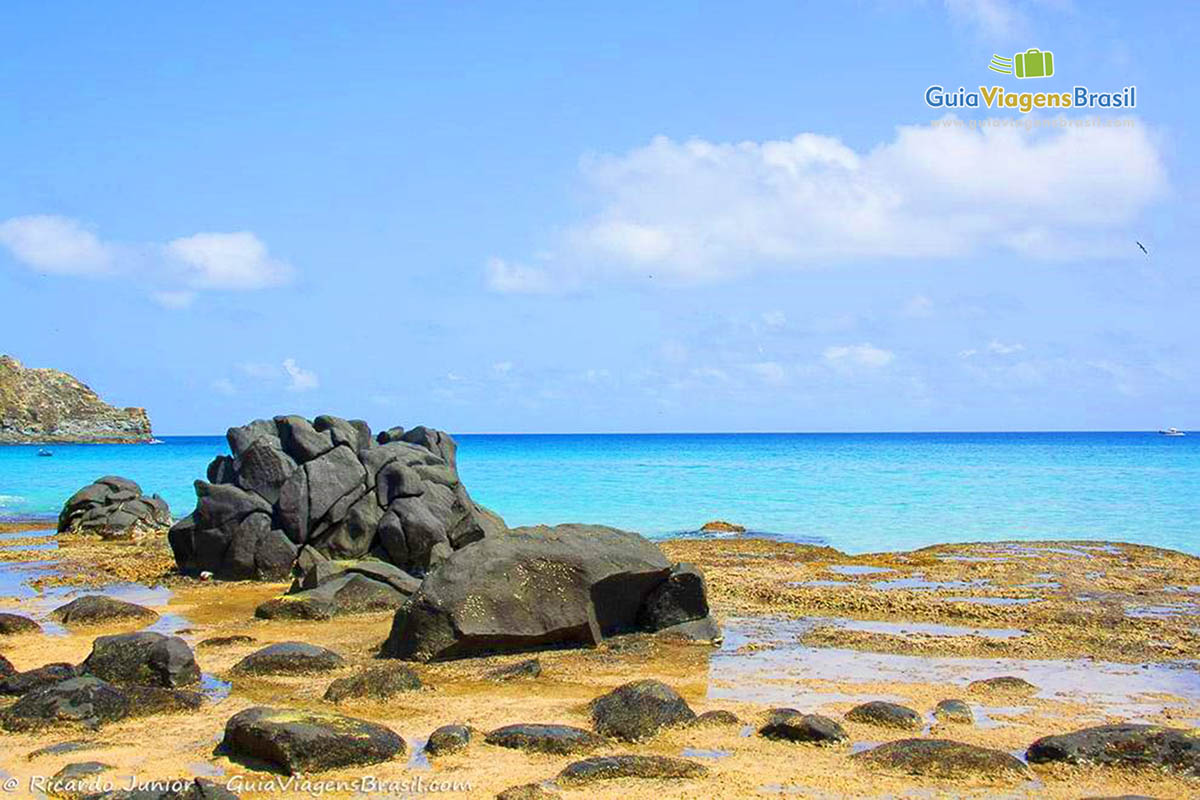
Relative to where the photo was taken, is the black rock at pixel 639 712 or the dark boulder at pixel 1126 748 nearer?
the dark boulder at pixel 1126 748

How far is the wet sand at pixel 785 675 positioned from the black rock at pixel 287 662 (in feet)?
0.73

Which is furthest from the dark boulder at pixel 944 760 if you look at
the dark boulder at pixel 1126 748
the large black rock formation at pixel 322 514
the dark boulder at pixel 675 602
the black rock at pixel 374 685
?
the large black rock formation at pixel 322 514

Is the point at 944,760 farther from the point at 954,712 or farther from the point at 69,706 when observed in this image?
the point at 69,706

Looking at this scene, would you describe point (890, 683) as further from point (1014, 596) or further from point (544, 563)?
point (1014, 596)

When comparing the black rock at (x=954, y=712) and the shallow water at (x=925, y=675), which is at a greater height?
the black rock at (x=954, y=712)

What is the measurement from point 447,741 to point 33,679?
4.84m

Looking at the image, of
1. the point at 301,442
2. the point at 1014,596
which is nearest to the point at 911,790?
the point at 1014,596

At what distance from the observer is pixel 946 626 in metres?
16.7

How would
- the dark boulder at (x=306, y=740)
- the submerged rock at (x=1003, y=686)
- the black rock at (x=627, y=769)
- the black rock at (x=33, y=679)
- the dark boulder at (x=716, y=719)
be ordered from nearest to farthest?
the black rock at (x=627, y=769) < the dark boulder at (x=306, y=740) < the dark boulder at (x=716, y=719) < the black rock at (x=33, y=679) < the submerged rock at (x=1003, y=686)

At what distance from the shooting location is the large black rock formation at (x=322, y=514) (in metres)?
22.5

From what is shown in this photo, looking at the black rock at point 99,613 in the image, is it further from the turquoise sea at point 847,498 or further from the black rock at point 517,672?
the turquoise sea at point 847,498

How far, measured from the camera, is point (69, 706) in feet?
33.0

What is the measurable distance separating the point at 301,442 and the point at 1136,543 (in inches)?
946

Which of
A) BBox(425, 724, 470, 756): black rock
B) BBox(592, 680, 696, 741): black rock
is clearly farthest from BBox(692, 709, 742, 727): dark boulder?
BBox(425, 724, 470, 756): black rock
